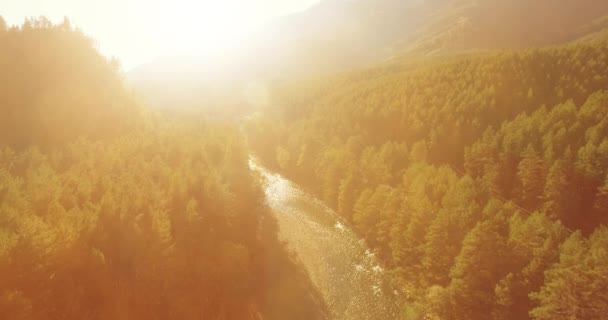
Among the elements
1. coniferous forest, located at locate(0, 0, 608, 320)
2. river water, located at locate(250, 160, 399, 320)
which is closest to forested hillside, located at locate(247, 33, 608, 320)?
coniferous forest, located at locate(0, 0, 608, 320)

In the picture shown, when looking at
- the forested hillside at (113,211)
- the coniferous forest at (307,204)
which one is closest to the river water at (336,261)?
the coniferous forest at (307,204)

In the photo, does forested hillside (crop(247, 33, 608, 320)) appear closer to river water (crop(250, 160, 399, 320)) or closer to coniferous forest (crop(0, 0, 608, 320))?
coniferous forest (crop(0, 0, 608, 320))

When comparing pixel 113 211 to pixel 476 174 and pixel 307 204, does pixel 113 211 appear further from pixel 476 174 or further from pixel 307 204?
pixel 476 174

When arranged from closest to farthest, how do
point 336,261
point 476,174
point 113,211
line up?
1. point 113,211
2. point 336,261
3. point 476,174

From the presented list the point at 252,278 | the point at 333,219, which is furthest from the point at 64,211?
the point at 333,219

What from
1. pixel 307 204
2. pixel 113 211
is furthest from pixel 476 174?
pixel 113 211

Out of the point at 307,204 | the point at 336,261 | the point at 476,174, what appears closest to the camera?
the point at 336,261
